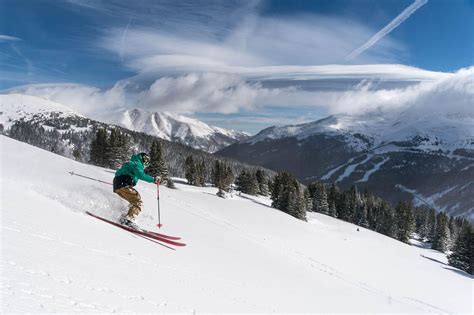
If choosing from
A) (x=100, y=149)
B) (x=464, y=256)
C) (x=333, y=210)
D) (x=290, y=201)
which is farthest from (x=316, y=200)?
(x=100, y=149)

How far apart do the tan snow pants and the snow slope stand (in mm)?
1389

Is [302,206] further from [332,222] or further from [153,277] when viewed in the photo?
[153,277]

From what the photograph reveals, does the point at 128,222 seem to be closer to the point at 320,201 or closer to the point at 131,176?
the point at 131,176

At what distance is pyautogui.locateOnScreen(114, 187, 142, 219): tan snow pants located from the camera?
16.7 metres

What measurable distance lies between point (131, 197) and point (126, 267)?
5976 millimetres

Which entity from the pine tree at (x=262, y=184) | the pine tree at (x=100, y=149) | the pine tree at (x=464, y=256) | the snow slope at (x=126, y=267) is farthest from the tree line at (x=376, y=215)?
the snow slope at (x=126, y=267)

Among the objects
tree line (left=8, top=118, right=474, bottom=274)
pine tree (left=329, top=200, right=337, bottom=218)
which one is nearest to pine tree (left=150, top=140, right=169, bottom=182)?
tree line (left=8, top=118, right=474, bottom=274)

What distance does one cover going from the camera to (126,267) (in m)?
11.4

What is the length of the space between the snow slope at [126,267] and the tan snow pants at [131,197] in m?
1.39

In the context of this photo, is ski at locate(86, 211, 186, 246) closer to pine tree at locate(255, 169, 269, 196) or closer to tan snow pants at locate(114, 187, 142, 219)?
tan snow pants at locate(114, 187, 142, 219)

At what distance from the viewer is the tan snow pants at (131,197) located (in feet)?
54.9

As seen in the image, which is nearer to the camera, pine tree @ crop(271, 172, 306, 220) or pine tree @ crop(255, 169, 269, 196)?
pine tree @ crop(271, 172, 306, 220)

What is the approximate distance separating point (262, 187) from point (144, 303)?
3874 inches

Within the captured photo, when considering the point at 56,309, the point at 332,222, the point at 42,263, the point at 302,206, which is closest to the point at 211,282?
the point at 42,263
